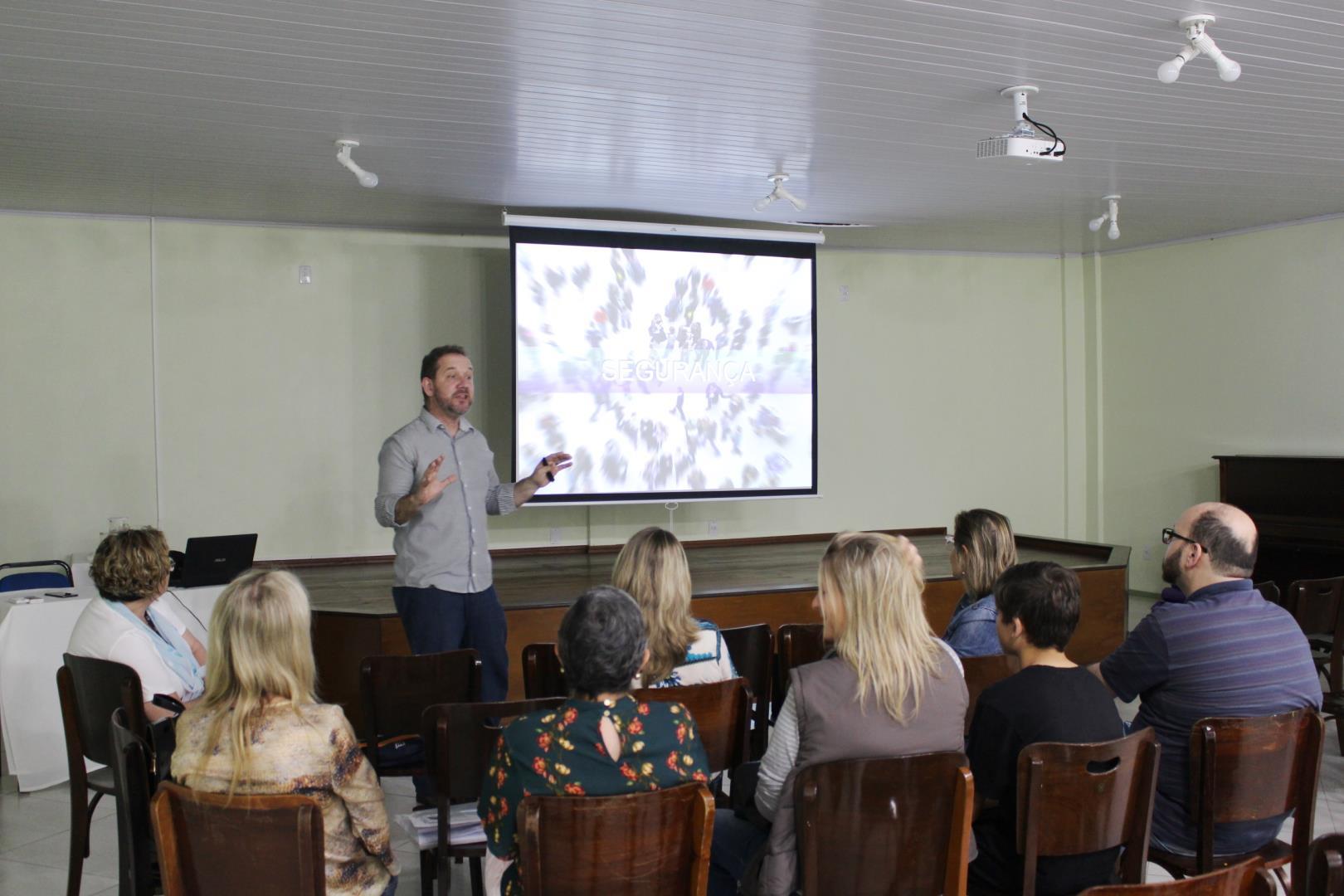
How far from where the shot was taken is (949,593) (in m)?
5.93

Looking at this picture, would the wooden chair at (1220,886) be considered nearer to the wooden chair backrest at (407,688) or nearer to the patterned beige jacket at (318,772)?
the patterned beige jacket at (318,772)

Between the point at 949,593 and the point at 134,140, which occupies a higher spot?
the point at 134,140

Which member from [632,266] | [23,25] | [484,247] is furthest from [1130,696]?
[484,247]

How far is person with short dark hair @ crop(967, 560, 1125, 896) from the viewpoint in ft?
7.11

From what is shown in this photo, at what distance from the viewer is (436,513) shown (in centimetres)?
384

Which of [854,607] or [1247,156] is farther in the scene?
[1247,156]

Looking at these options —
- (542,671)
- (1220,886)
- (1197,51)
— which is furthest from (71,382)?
(1220,886)

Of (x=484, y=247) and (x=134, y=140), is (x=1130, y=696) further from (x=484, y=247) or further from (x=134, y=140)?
(x=484, y=247)

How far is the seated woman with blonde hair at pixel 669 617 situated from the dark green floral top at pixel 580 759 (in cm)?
76

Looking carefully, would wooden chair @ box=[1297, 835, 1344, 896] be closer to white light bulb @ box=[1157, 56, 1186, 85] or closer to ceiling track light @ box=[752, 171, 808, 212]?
white light bulb @ box=[1157, 56, 1186, 85]

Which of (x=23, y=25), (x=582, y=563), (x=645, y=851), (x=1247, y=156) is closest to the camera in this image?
(x=645, y=851)

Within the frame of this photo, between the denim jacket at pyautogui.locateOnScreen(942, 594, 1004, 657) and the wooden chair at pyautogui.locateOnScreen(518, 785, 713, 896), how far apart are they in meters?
1.57

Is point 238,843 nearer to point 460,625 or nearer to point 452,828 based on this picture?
point 452,828

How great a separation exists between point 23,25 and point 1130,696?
3.91m
